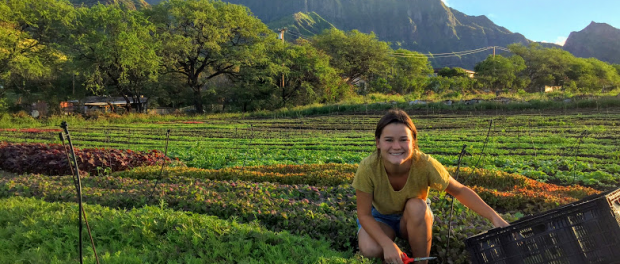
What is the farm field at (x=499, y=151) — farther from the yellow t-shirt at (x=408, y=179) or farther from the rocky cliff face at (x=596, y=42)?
the rocky cliff face at (x=596, y=42)

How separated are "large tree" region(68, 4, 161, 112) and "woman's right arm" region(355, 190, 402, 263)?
29.9 metres

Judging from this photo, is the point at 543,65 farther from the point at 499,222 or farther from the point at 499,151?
the point at 499,222

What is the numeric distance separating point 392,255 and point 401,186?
2.03ft

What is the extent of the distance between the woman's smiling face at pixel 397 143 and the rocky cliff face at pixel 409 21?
502 feet

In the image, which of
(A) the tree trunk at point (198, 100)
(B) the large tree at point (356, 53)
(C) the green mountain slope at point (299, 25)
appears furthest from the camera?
(C) the green mountain slope at point (299, 25)

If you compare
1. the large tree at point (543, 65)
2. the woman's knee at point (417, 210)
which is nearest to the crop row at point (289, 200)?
the woman's knee at point (417, 210)

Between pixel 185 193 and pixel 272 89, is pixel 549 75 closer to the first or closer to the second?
pixel 272 89

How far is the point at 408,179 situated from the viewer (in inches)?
107

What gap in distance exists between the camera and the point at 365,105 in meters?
30.5

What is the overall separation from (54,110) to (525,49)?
68.1m

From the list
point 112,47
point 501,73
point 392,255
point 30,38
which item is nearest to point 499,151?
point 392,255

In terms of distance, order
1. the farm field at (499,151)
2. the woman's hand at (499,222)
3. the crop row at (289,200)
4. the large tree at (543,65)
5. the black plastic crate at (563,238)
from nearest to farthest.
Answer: the black plastic crate at (563,238), the woman's hand at (499,222), the crop row at (289,200), the farm field at (499,151), the large tree at (543,65)

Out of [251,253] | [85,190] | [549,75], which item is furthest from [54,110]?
[549,75]

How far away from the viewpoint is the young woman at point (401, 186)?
2580mm
